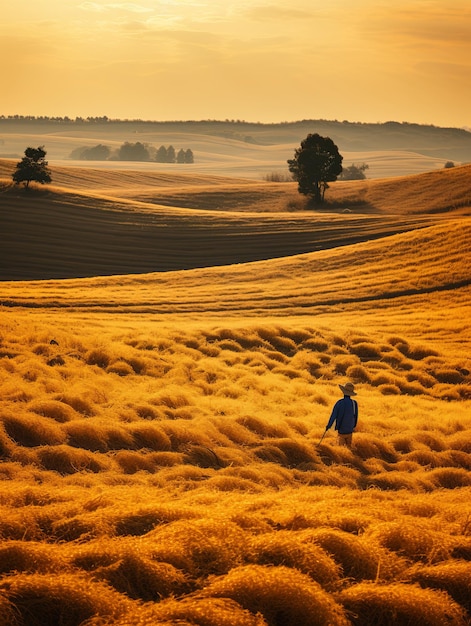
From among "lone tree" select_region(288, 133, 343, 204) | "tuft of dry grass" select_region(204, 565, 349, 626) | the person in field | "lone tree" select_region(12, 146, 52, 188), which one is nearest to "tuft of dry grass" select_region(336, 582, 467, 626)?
"tuft of dry grass" select_region(204, 565, 349, 626)

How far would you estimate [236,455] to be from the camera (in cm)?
1370

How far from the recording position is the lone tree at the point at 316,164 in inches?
3371

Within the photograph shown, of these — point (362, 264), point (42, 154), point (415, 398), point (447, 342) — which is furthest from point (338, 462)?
point (42, 154)

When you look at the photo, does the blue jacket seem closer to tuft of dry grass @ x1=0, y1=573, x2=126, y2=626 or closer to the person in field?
the person in field

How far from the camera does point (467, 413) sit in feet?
66.7

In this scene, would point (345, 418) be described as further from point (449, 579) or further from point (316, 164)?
point (316, 164)

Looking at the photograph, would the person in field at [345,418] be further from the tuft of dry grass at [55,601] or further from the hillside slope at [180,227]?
the hillside slope at [180,227]

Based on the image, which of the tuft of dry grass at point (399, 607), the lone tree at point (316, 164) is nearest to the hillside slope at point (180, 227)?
the lone tree at point (316, 164)

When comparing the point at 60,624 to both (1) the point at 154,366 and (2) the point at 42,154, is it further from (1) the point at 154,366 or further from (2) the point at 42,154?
(2) the point at 42,154

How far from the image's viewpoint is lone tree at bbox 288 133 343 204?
85.6m

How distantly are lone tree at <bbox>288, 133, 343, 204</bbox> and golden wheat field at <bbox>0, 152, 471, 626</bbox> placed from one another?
1683 inches

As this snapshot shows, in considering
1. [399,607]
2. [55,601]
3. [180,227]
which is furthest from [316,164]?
[55,601]

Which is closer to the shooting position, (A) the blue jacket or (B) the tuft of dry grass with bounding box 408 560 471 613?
(B) the tuft of dry grass with bounding box 408 560 471 613

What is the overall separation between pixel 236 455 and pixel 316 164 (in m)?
74.9
